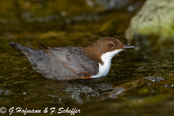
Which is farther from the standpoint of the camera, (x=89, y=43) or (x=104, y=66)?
(x=89, y=43)

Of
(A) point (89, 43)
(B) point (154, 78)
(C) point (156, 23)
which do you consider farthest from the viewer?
(C) point (156, 23)

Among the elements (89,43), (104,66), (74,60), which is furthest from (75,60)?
(89,43)

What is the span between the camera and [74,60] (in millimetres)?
5789

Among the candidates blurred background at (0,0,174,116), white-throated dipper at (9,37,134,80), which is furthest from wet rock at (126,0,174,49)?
white-throated dipper at (9,37,134,80)

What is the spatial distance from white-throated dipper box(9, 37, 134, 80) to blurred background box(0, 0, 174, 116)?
0.19 meters

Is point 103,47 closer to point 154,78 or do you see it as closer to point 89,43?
point 154,78

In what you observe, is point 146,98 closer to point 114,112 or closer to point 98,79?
point 114,112

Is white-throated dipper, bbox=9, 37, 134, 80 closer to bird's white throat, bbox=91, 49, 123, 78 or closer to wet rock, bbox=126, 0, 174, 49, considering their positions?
bird's white throat, bbox=91, 49, 123, 78

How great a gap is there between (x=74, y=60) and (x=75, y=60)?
0.8 inches

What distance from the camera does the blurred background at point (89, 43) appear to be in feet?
15.8

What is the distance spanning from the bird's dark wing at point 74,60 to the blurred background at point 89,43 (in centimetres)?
30

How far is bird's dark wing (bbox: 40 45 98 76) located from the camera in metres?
5.72

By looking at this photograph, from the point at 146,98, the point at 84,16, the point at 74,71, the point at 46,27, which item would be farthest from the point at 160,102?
the point at 84,16

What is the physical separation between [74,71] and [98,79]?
60 centimetres
